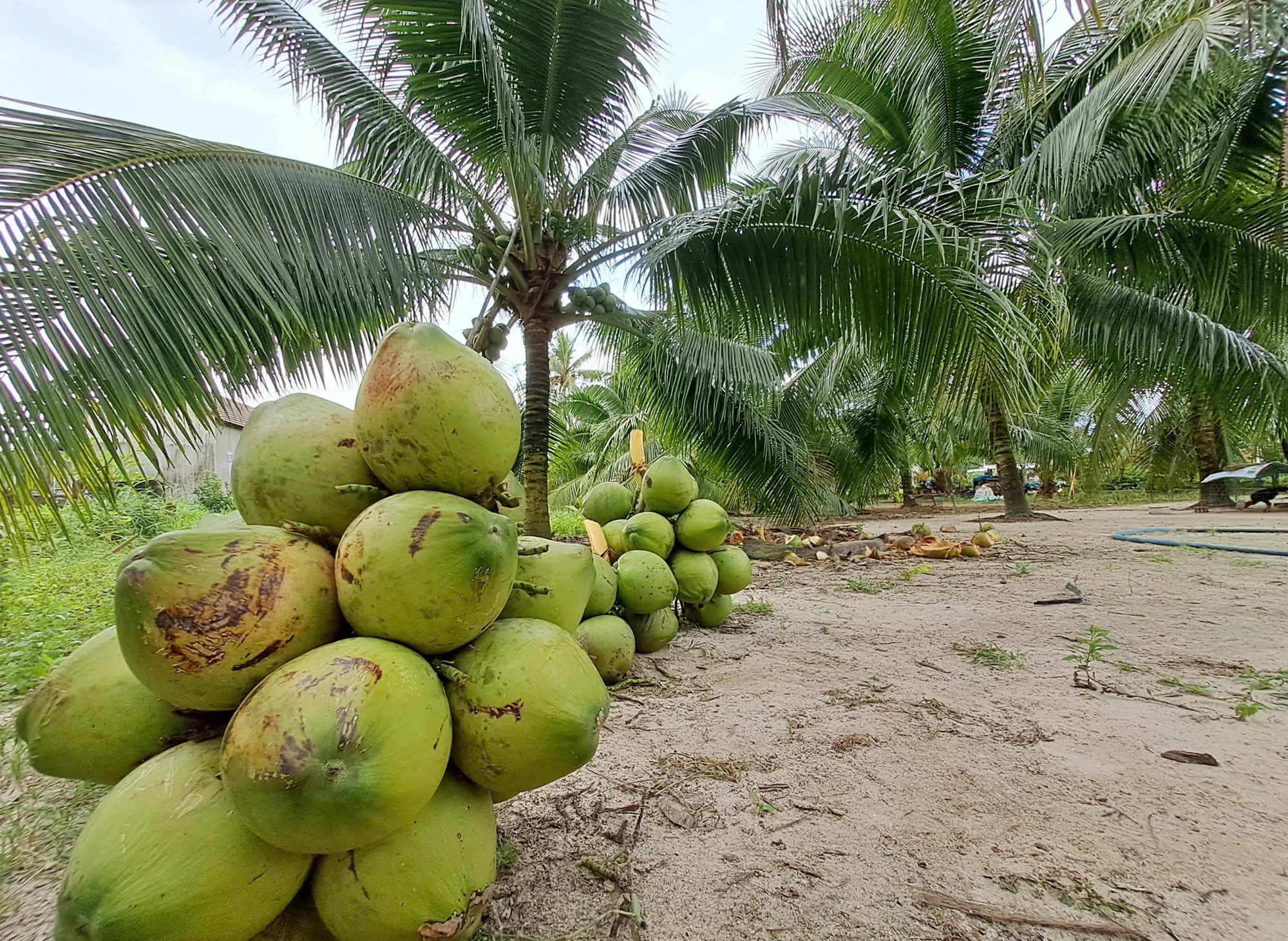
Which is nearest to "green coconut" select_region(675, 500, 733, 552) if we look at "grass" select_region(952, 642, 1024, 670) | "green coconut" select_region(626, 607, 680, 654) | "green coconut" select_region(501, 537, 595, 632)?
"green coconut" select_region(626, 607, 680, 654)

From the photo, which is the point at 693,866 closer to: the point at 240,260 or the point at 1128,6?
the point at 240,260

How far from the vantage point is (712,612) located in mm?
2904

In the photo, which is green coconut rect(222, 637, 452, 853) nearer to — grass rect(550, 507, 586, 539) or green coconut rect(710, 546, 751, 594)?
green coconut rect(710, 546, 751, 594)

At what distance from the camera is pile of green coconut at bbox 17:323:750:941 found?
68cm

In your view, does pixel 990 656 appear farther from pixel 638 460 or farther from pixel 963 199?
pixel 963 199

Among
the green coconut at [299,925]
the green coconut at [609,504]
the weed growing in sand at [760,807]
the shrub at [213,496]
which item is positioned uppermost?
the green coconut at [609,504]

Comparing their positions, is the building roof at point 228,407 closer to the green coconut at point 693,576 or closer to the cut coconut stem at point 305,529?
the cut coconut stem at point 305,529

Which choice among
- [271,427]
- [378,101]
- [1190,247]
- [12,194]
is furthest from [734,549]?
[1190,247]

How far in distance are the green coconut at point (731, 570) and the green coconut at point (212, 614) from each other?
207cm

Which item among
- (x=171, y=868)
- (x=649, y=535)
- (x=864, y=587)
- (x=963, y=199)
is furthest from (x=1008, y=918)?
(x=864, y=587)

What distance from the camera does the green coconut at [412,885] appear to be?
2.39 feet

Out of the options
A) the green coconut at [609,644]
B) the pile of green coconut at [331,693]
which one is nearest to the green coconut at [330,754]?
the pile of green coconut at [331,693]

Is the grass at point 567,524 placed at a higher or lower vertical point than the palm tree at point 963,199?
lower

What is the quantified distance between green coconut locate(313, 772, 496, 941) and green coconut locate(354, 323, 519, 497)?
1.62 ft
